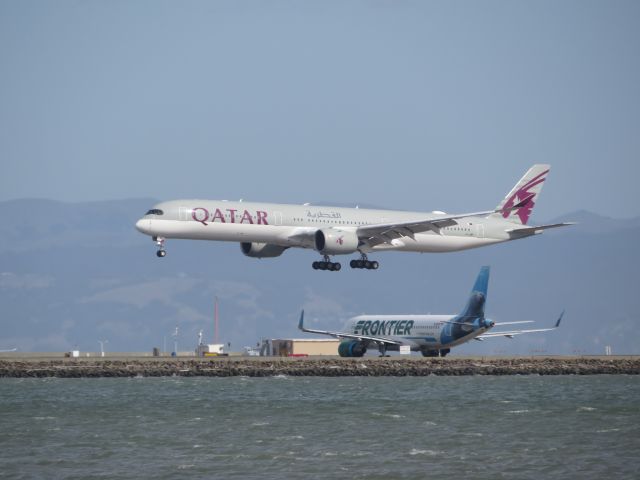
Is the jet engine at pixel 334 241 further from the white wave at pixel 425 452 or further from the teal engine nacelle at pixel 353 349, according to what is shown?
the white wave at pixel 425 452

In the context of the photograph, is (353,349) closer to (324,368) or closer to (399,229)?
(324,368)

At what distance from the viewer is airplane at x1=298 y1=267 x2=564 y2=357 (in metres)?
104

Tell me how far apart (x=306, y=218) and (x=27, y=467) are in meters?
41.3

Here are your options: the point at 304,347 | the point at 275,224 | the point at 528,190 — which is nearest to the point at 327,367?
the point at 275,224

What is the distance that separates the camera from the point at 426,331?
350ft

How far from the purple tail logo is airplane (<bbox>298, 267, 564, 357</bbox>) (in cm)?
644

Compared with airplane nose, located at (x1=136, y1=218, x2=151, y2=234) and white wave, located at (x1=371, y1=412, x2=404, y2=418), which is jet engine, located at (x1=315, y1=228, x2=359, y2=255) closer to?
airplane nose, located at (x1=136, y1=218, x2=151, y2=234)

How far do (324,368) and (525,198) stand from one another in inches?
992

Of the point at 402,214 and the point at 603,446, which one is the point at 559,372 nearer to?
the point at 402,214

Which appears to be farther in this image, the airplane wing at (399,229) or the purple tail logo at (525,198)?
the purple tail logo at (525,198)

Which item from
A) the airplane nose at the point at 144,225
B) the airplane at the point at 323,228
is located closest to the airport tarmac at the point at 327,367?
the airplane at the point at 323,228

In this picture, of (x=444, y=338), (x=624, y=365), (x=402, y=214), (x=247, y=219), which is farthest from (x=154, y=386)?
(x=624, y=365)

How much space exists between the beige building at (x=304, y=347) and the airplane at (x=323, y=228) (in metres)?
28.6

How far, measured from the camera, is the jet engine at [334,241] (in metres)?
86.2
